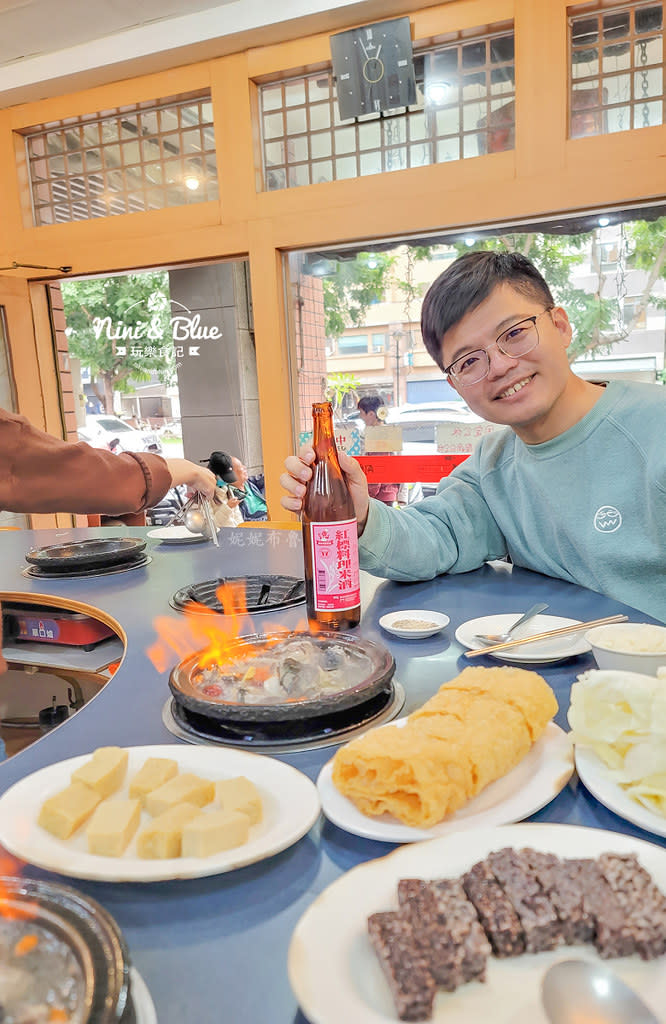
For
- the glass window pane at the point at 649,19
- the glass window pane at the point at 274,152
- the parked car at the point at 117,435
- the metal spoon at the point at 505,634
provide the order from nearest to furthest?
1. the metal spoon at the point at 505,634
2. the glass window pane at the point at 649,19
3. the glass window pane at the point at 274,152
4. the parked car at the point at 117,435

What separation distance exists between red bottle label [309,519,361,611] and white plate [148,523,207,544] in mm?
→ 1171

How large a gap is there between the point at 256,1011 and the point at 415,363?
4.60 metres

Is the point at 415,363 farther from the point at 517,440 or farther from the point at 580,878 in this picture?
the point at 580,878

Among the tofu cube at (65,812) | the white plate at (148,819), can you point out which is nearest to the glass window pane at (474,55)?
the white plate at (148,819)

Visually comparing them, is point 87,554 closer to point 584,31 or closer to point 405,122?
point 405,122

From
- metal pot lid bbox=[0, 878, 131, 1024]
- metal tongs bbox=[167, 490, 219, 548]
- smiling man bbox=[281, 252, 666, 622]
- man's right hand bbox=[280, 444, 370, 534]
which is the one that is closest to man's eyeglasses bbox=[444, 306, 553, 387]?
smiling man bbox=[281, 252, 666, 622]

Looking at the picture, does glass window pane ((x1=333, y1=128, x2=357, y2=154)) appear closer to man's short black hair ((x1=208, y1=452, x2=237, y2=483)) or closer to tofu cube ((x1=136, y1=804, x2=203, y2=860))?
man's short black hair ((x1=208, y1=452, x2=237, y2=483))

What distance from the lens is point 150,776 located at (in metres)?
0.72

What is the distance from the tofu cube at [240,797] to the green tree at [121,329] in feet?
19.3

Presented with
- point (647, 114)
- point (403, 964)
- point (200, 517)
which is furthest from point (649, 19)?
point (403, 964)

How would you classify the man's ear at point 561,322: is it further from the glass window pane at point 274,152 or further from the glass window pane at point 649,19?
the glass window pane at point 274,152

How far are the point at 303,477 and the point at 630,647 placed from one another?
708mm

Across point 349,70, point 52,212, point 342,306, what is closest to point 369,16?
point 349,70

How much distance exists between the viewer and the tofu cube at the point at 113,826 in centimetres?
62
